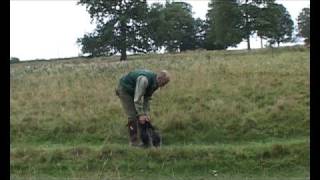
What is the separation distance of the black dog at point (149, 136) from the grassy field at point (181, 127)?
0.33m

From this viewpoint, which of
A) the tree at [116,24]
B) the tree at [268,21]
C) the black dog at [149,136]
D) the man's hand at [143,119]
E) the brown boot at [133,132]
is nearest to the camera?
the man's hand at [143,119]

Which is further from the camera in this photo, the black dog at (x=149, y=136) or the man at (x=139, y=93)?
the black dog at (x=149, y=136)

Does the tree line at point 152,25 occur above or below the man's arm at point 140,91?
above

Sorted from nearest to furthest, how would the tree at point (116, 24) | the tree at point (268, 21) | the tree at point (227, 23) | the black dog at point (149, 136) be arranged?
the black dog at point (149, 136) → the tree at point (116, 24) → the tree at point (268, 21) → the tree at point (227, 23)

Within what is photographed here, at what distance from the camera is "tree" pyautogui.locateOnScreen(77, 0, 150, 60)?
5491cm

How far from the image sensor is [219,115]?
15.1 m

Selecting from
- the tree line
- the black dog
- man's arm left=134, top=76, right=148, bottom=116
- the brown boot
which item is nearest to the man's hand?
A: the black dog

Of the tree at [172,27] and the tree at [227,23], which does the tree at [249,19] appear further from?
the tree at [172,27]

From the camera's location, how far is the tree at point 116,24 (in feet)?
180

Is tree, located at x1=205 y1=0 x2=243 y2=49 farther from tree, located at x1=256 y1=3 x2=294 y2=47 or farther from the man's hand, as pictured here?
the man's hand

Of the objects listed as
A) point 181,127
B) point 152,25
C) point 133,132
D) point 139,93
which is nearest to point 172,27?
point 152,25

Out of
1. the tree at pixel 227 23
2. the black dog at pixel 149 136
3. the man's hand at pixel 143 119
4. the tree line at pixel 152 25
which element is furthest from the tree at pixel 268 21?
the man's hand at pixel 143 119

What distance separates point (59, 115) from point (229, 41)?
4567 centimetres
